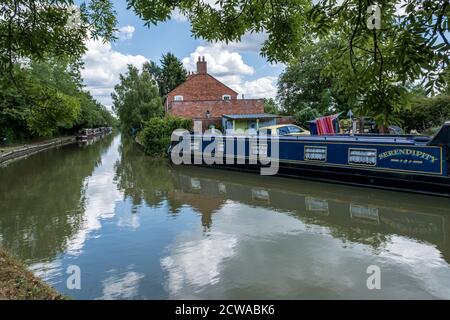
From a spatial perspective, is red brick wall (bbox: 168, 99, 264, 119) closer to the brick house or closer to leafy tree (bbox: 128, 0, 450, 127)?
the brick house

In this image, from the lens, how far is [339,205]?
977 cm

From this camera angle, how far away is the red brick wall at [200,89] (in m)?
34.3

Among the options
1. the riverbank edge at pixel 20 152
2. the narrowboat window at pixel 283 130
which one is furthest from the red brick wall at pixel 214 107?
the narrowboat window at pixel 283 130

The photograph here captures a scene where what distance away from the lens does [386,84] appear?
2.61m

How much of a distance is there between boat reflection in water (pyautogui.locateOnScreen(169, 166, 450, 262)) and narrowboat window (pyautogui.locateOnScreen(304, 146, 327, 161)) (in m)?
0.87

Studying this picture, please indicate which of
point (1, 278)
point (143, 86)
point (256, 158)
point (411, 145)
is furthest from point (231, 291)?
point (143, 86)

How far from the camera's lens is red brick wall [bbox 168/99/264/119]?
28.4m

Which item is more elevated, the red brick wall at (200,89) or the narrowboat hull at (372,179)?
the red brick wall at (200,89)

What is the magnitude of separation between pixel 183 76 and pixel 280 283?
49126mm

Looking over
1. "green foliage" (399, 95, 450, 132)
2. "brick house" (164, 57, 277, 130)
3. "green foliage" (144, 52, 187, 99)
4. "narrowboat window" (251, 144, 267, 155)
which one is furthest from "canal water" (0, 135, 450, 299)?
"green foliage" (144, 52, 187, 99)

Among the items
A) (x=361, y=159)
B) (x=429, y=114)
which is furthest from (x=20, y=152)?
(x=429, y=114)

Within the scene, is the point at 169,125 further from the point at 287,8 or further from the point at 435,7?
the point at 435,7

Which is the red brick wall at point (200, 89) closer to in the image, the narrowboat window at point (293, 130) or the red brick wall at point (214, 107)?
the red brick wall at point (214, 107)

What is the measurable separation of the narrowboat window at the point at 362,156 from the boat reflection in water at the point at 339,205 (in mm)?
840
